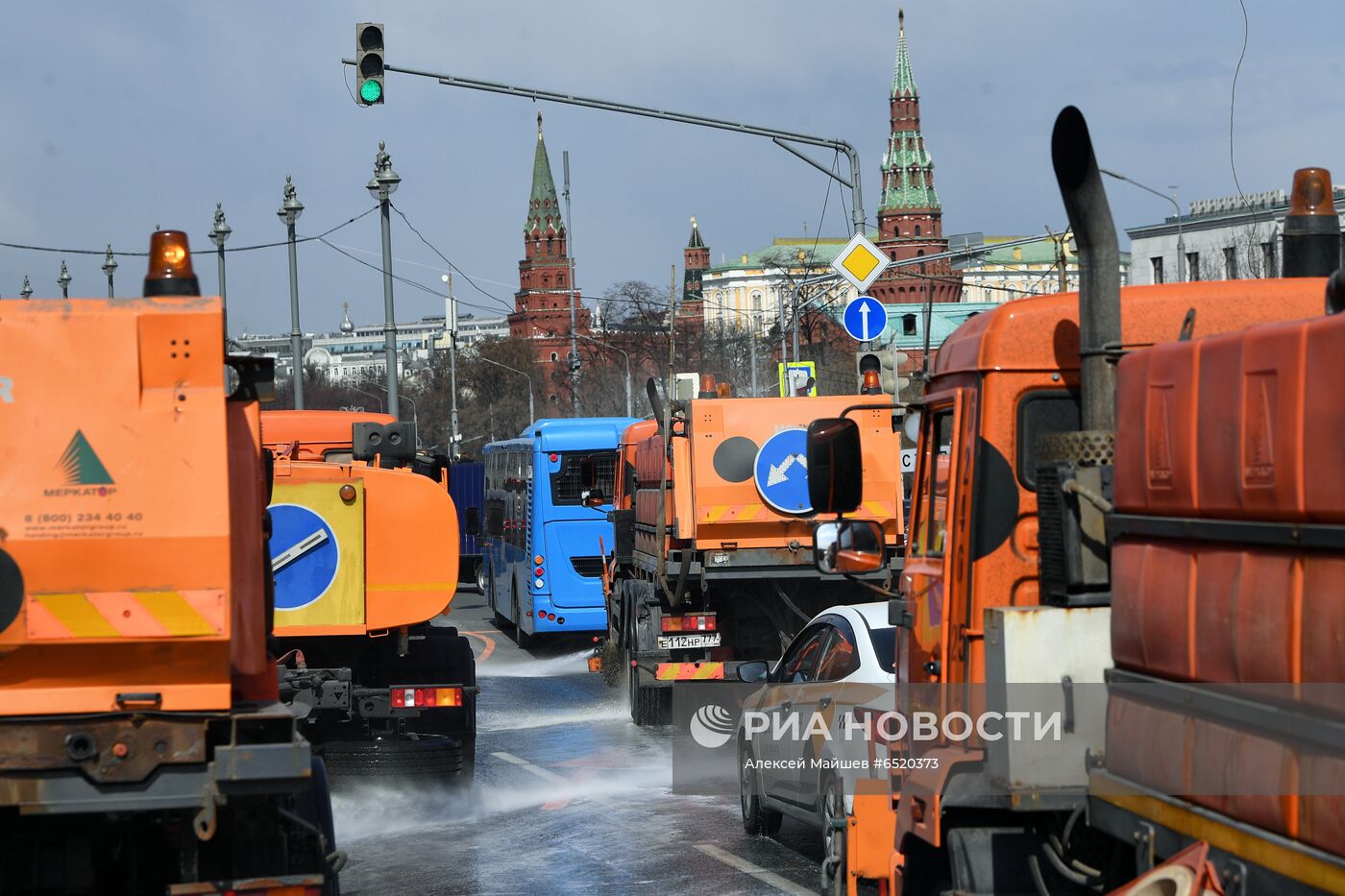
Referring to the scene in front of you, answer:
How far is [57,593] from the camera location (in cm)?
498

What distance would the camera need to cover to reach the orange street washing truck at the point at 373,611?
10.5 m

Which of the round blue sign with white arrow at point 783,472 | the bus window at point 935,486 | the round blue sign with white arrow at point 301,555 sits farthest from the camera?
the round blue sign with white arrow at point 783,472

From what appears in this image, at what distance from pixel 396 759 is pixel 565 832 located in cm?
160

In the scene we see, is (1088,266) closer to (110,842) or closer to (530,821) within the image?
(110,842)

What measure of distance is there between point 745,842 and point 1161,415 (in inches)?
267

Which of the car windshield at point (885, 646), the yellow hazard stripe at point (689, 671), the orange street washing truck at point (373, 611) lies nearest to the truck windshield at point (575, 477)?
the yellow hazard stripe at point (689, 671)

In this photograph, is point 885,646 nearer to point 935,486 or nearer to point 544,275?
point 935,486

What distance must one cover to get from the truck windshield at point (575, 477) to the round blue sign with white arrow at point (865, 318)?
185 inches

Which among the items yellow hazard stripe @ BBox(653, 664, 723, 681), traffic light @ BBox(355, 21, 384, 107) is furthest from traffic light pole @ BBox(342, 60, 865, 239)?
yellow hazard stripe @ BBox(653, 664, 723, 681)

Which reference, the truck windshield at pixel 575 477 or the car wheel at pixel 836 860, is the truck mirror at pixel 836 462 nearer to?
the car wheel at pixel 836 860

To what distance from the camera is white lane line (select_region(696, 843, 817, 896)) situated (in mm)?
9367

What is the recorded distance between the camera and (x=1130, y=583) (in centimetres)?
468

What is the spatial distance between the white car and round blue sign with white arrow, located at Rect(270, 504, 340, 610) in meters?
2.61

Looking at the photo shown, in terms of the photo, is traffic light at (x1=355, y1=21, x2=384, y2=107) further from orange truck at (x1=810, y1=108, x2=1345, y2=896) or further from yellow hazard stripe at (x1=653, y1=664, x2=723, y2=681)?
orange truck at (x1=810, y1=108, x2=1345, y2=896)
